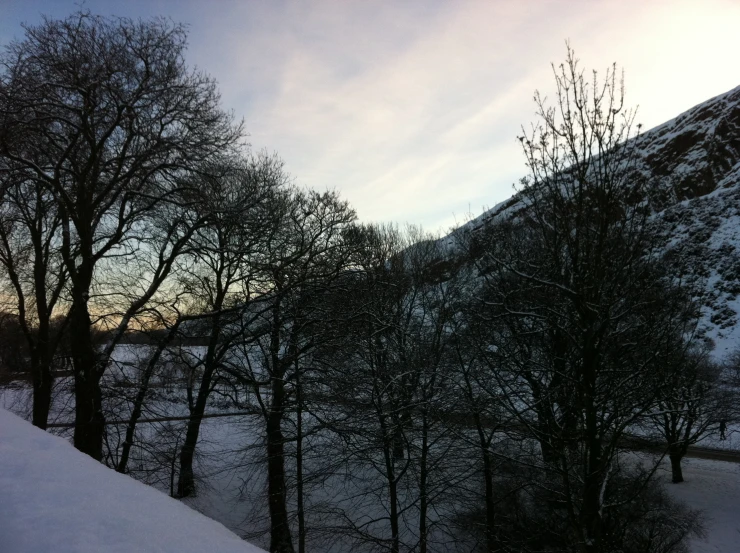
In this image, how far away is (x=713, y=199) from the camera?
44.9m

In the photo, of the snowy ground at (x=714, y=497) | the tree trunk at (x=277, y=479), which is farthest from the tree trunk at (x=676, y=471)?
the tree trunk at (x=277, y=479)

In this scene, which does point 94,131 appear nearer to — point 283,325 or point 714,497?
point 283,325

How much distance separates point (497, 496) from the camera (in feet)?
44.0

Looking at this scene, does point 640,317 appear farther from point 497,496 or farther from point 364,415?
point 497,496

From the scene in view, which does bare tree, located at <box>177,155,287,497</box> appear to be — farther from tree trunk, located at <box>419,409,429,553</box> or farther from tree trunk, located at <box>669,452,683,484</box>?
tree trunk, located at <box>669,452,683,484</box>

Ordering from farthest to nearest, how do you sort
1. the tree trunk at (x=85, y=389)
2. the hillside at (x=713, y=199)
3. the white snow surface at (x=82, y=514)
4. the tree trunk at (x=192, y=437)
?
the hillside at (x=713, y=199)
the tree trunk at (x=192, y=437)
the tree trunk at (x=85, y=389)
the white snow surface at (x=82, y=514)

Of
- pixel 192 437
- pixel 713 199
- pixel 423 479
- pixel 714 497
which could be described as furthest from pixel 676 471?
pixel 713 199

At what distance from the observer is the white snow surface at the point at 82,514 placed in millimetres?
2070

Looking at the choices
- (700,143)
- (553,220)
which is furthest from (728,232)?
(553,220)

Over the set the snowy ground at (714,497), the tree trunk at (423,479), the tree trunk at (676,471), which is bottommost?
the snowy ground at (714,497)

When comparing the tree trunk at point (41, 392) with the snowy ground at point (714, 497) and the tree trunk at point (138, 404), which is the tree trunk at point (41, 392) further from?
the snowy ground at point (714, 497)

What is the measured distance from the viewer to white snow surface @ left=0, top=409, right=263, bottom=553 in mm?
2070

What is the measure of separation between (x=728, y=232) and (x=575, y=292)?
4678cm

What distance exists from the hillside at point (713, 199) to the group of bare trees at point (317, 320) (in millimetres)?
13339
